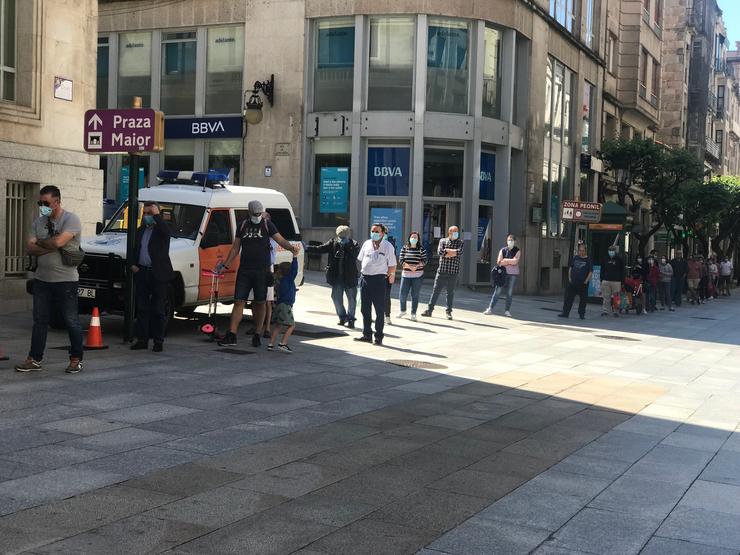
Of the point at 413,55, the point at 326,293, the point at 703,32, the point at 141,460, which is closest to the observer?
the point at 141,460

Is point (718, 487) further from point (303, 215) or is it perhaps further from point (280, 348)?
point (303, 215)

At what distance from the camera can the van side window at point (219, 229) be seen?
48.1ft

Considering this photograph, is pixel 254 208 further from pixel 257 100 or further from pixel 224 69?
pixel 224 69

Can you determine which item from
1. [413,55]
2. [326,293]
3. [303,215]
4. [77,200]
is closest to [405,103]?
[413,55]

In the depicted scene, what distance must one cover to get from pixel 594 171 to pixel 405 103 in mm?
14567

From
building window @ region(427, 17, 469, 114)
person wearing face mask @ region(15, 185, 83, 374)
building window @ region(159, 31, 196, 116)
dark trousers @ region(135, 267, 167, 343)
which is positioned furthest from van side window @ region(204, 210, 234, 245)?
building window @ region(159, 31, 196, 116)

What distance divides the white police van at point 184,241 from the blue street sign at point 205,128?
13.5m

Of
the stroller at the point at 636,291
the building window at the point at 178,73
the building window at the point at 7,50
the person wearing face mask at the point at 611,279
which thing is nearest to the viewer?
the building window at the point at 7,50

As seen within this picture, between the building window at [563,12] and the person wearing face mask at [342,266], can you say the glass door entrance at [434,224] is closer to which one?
the building window at [563,12]

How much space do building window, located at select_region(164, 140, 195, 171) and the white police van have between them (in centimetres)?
1468

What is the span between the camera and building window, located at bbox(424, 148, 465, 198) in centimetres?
2806

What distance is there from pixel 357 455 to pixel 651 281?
22.6 metres

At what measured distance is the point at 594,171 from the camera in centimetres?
3978

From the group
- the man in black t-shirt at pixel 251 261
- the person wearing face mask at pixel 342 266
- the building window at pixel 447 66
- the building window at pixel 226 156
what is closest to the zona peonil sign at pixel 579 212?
the building window at pixel 447 66
